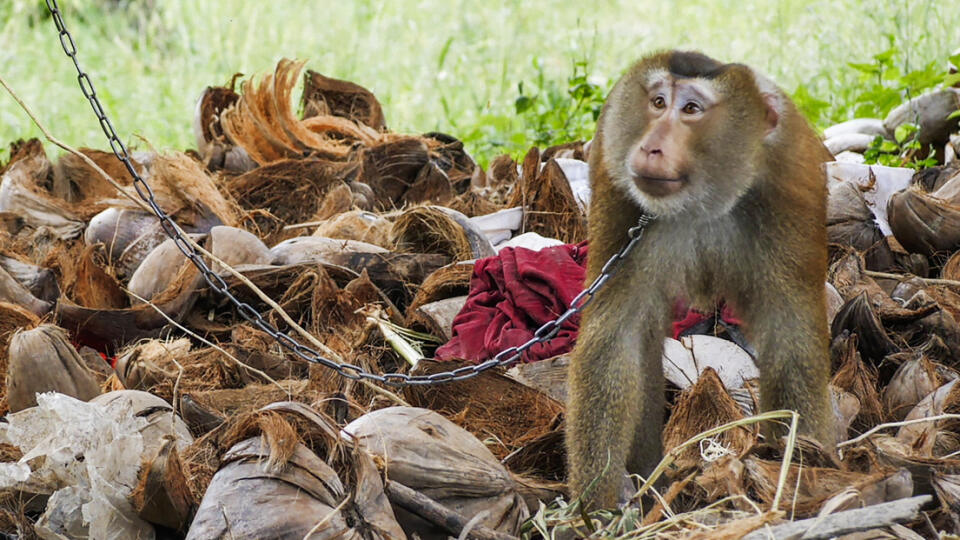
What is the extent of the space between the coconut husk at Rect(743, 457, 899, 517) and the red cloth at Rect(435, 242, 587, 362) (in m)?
1.42

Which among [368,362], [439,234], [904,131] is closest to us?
[368,362]

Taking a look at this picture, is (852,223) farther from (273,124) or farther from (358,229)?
(273,124)

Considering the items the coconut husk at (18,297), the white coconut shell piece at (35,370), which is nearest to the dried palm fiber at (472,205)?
the coconut husk at (18,297)

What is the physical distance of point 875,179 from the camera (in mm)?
5176

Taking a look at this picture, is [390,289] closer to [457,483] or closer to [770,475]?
[457,483]

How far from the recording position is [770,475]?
8.60ft

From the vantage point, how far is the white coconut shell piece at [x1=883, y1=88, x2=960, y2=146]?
6.09 m

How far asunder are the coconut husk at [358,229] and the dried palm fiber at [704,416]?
1938 mm

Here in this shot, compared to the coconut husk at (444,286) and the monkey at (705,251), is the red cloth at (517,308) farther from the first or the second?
the monkey at (705,251)

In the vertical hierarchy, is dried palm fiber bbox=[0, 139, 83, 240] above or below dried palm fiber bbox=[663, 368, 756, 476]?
above

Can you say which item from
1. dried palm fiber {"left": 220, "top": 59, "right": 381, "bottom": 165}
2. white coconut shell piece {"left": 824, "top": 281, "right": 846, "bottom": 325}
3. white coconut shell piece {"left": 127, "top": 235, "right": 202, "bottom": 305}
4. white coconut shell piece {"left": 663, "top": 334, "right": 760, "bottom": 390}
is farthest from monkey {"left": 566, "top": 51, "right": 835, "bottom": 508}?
dried palm fiber {"left": 220, "top": 59, "right": 381, "bottom": 165}

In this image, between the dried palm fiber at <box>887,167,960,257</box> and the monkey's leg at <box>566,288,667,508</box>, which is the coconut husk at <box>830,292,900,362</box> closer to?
the dried palm fiber at <box>887,167,960,257</box>

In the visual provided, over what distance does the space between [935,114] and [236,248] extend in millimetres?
3929

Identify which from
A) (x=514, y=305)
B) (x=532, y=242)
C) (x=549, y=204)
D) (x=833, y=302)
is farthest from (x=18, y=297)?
(x=833, y=302)
